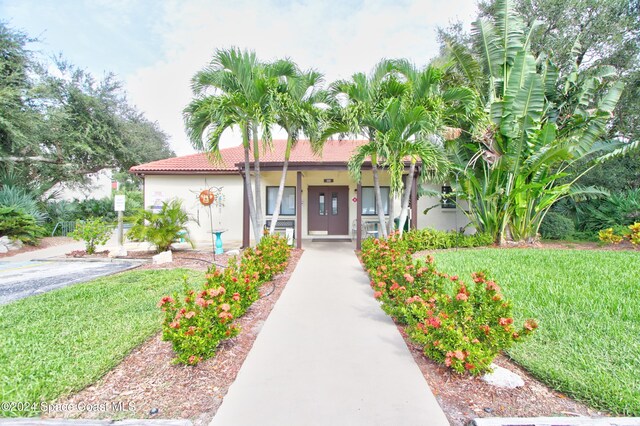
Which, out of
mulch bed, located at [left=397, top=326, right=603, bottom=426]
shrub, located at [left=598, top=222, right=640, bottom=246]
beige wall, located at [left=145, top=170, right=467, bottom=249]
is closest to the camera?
mulch bed, located at [left=397, top=326, right=603, bottom=426]

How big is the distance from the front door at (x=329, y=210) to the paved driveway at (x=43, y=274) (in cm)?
765

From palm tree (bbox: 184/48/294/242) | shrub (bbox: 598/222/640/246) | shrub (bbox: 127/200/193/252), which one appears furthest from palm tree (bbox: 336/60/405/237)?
shrub (bbox: 598/222/640/246)

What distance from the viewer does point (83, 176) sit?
18328mm

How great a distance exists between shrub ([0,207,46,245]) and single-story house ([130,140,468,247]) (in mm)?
3866

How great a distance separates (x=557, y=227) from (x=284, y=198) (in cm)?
1202

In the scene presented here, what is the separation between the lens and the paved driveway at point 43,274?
18.6 feet

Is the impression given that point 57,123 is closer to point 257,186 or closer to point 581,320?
point 257,186

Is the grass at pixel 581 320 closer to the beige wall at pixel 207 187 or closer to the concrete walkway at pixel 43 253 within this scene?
the beige wall at pixel 207 187

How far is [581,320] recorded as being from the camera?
377cm

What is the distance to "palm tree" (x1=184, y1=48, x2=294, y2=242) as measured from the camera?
7.27m

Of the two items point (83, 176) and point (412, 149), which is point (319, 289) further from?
point (83, 176)

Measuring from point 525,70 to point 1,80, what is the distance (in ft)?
65.7

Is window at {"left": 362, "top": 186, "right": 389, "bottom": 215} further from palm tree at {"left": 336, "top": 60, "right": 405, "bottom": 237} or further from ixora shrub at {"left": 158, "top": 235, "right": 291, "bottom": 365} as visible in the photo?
ixora shrub at {"left": 158, "top": 235, "right": 291, "bottom": 365}

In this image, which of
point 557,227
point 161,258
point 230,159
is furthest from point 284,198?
point 557,227
